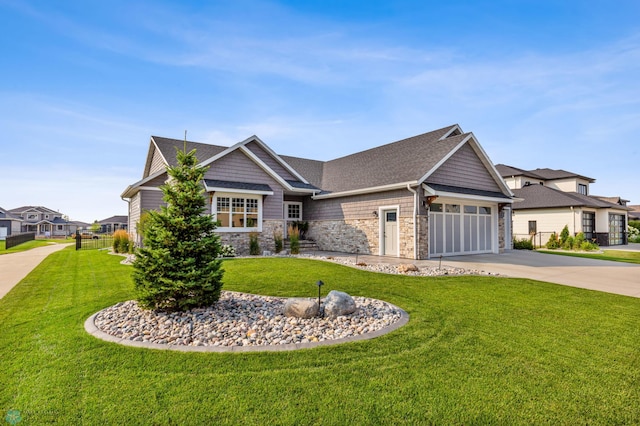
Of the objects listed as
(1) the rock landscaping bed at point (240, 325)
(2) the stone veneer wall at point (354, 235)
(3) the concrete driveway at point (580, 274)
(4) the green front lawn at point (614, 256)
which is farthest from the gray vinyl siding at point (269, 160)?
(4) the green front lawn at point (614, 256)

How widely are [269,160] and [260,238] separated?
5142mm

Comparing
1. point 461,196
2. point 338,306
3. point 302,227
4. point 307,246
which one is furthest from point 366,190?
point 338,306

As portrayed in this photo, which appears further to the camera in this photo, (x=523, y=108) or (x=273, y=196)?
(x=273, y=196)

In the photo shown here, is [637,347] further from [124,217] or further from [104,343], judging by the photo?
[124,217]

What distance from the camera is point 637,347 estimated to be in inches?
165

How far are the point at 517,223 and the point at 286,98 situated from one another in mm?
22891

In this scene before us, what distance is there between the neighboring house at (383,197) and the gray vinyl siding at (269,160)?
6cm

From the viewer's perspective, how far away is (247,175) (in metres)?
15.4

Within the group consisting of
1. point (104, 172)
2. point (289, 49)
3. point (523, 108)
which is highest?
point (289, 49)

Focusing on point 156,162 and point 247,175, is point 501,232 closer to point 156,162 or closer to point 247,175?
point 247,175

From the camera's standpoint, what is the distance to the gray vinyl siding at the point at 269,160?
693 inches

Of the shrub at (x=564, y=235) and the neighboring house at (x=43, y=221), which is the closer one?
the shrub at (x=564, y=235)

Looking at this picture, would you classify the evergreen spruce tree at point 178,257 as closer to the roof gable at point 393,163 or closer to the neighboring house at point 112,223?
the roof gable at point 393,163

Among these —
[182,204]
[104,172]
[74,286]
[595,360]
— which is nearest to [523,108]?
[595,360]
